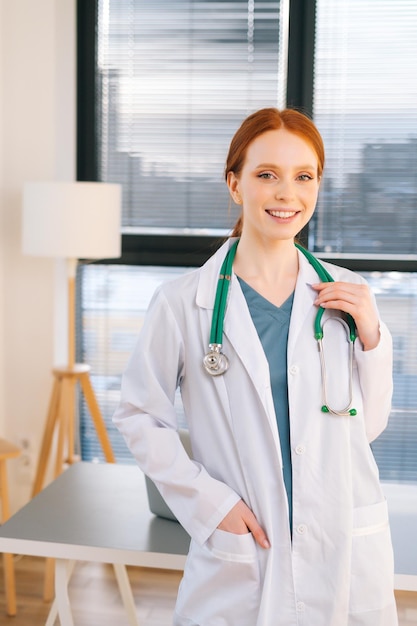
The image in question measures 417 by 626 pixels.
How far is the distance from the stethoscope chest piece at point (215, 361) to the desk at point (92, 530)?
533 millimetres

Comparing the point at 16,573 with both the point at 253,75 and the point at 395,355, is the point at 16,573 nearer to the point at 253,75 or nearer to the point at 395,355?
the point at 395,355

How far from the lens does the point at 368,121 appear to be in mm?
3574

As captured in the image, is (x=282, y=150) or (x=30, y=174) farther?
(x=30, y=174)

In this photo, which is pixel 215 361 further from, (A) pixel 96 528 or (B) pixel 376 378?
(A) pixel 96 528

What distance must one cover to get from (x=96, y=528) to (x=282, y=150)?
102cm

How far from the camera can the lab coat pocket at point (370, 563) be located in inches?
62.3

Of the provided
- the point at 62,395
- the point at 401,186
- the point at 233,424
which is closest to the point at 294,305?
the point at 233,424

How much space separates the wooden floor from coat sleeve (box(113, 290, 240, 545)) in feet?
4.63

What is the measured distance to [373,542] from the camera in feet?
5.24

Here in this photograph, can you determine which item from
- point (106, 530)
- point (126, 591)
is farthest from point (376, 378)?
point (126, 591)

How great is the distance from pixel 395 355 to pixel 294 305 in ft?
6.95

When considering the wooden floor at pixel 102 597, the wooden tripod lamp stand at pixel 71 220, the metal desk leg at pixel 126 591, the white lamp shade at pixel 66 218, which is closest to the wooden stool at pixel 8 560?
the wooden floor at pixel 102 597

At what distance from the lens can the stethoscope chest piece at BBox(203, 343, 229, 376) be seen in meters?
1.59

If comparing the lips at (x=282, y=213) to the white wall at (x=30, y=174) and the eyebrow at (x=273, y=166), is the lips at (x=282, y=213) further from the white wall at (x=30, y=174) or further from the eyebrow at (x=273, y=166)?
the white wall at (x=30, y=174)
